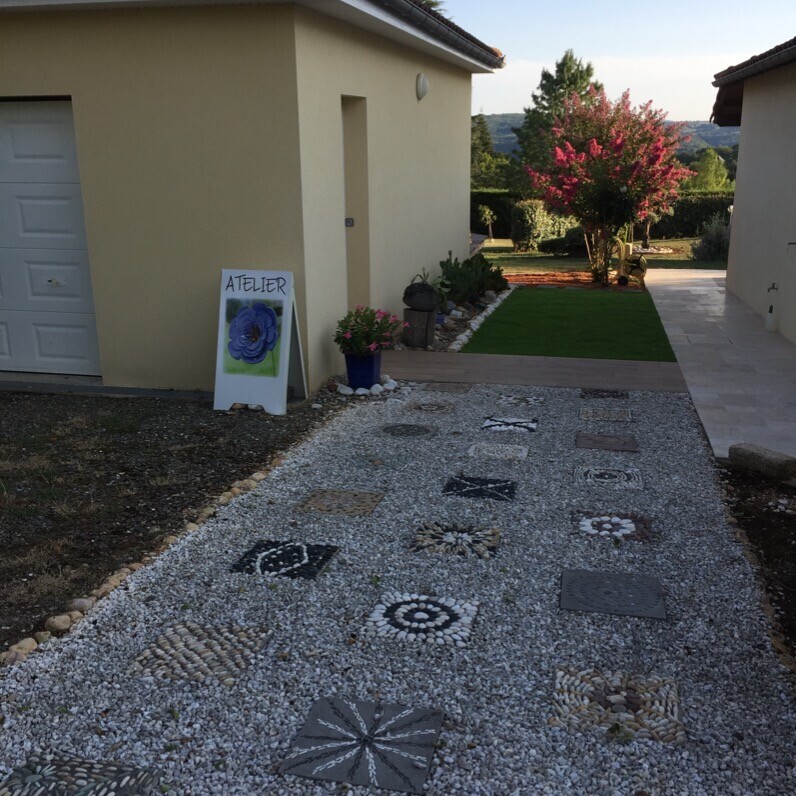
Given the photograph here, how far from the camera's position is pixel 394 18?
742cm

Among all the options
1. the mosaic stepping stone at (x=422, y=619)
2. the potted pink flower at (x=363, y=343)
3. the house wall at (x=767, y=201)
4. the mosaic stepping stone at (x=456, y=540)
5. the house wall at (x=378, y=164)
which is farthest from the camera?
the house wall at (x=767, y=201)

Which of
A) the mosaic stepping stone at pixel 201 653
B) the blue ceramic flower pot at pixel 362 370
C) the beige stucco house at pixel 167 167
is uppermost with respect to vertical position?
the beige stucco house at pixel 167 167

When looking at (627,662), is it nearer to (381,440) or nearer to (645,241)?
(381,440)

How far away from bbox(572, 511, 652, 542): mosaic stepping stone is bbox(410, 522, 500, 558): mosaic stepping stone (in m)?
0.49

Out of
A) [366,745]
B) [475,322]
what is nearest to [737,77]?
[475,322]

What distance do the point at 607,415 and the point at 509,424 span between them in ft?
2.73

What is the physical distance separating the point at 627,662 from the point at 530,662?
0.38 m

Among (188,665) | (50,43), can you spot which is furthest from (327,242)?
(188,665)

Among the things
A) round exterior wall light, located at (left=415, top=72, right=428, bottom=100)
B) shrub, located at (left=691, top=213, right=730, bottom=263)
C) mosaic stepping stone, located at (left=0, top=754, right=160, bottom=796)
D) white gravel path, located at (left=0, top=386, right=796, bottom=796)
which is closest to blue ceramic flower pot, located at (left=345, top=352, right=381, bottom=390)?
white gravel path, located at (left=0, top=386, right=796, bottom=796)

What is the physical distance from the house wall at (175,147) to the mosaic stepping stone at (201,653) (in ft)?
12.6

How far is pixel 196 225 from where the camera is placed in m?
6.87

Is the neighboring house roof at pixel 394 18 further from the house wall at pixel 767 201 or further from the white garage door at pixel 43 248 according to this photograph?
the house wall at pixel 767 201

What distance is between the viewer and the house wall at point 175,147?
6.45 m

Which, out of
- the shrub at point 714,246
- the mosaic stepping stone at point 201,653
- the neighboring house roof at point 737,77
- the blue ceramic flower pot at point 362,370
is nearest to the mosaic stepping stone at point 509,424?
the blue ceramic flower pot at point 362,370
